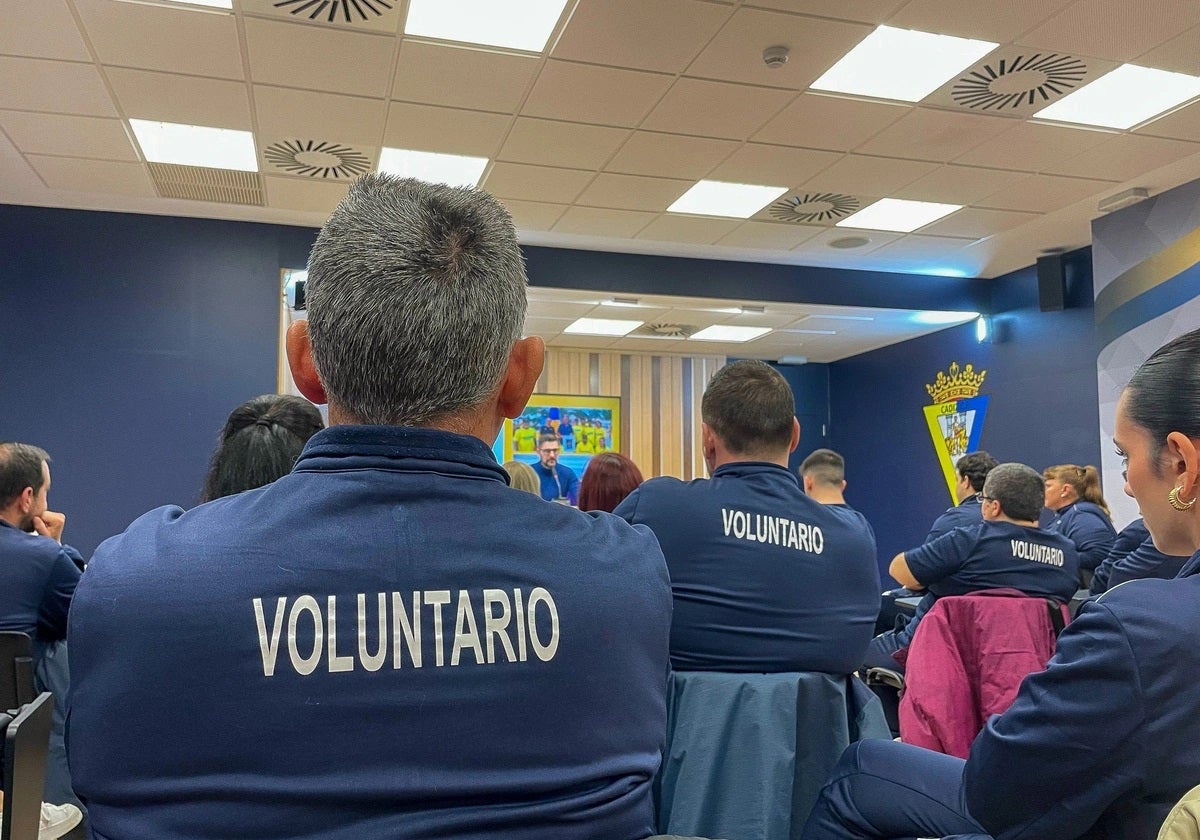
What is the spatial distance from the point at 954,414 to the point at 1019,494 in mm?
4820

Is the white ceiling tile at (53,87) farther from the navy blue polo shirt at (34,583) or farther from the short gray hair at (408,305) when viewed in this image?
the short gray hair at (408,305)

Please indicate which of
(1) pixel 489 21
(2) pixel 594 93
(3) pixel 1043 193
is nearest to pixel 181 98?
(1) pixel 489 21

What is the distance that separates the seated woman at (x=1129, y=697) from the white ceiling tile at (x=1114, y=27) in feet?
8.94

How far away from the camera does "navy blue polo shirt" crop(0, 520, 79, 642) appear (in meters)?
2.30

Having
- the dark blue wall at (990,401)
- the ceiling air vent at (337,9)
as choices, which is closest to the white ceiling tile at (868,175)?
the dark blue wall at (990,401)

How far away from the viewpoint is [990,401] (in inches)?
281

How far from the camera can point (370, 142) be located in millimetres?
4395

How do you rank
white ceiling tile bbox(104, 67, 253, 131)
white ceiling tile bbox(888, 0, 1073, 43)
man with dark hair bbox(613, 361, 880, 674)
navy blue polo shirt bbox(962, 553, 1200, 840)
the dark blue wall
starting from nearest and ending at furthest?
1. navy blue polo shirt bbox(962, 553, 1200, 840)
2. man with dark hair bbox(613, 361, 880, 674)
3. white ceiling tile bbox(888, 0, 1073, 43)
4. white ceiling tile bbox(104, 67, 253, 131)
5. the dark blue wall

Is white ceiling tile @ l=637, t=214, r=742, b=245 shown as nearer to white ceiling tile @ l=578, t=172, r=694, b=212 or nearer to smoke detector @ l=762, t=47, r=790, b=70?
white ceiling tile @ l=578, t=172, r=694, b=212

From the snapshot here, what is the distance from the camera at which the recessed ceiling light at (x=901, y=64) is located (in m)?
3.46

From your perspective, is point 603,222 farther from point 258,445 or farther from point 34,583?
point 258,445

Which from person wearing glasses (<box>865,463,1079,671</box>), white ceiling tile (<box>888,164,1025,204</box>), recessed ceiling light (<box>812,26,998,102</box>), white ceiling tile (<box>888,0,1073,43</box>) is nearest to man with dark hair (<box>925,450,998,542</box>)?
person wearing glasses (<box>865,463,1079,671</box>)

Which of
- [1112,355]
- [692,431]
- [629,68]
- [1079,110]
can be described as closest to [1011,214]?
[1112,355]

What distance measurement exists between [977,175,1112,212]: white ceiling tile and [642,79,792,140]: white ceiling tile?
1.88 meters
